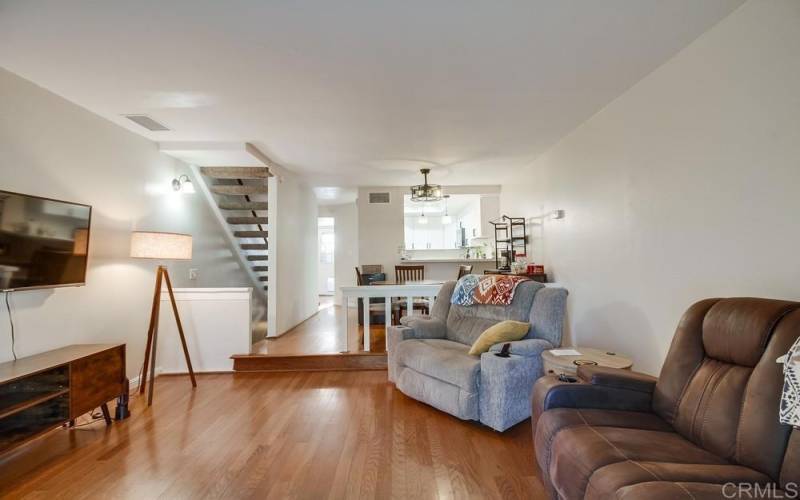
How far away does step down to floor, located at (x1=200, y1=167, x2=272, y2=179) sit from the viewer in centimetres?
460

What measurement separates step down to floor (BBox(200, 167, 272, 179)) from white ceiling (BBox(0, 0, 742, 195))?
92cm

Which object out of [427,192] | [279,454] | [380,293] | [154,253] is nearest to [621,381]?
[279,454]

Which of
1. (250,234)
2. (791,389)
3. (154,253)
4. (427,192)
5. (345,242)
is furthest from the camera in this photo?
(345,242)

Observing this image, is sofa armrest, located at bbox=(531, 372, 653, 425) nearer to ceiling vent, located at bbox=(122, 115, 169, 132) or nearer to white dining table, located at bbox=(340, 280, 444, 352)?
white dining table, located at bbox=(340, 280, 444, 352)

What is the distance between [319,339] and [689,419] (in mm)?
4004

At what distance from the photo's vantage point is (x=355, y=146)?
4.02 meters

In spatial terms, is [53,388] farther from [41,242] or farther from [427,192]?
[427,192]

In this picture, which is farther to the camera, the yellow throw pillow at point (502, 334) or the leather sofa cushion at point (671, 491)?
the yellow throw pillow at point (502, 334)

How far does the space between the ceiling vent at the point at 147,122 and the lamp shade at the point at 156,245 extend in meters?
1.04

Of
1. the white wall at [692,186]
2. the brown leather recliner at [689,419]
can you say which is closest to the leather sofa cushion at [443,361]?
the brown leather recliner at [689,419]

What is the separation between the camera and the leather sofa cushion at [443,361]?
2.50 m

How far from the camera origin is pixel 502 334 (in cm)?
257

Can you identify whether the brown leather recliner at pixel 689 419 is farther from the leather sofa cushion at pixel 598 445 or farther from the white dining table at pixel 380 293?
the white dining table at pixel 380 293

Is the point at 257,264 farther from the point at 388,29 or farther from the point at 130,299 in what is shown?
the point at 388,29
